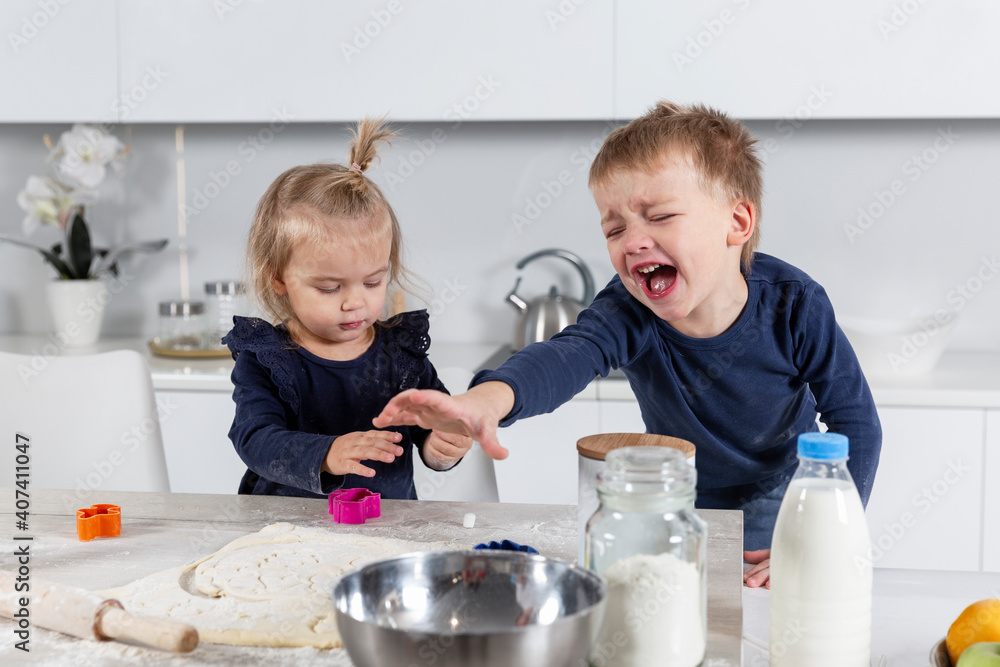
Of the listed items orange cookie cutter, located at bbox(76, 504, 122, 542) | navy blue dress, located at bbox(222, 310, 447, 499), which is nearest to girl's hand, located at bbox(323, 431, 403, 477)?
navy blue dress, located at bbox(222, 310, 447, 499)

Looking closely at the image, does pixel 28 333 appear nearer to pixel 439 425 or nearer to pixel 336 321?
pixel 336 321

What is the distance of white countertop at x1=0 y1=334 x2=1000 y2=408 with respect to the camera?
6.26 feet

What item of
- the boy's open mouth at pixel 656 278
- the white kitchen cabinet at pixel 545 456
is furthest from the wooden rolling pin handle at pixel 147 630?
the white kitchen cabinet at pixel 545 456

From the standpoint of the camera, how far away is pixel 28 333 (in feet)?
9.01

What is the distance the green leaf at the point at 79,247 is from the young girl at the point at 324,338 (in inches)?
53.3

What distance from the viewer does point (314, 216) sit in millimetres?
1214

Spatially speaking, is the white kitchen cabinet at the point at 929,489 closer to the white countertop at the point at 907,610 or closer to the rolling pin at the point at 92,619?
the white countertop at the point at 907,610

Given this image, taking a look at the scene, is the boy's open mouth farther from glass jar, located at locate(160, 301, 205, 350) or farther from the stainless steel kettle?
glass jar, located at locate(160, 301, 205, 350)

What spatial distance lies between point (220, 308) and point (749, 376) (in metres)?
1.65

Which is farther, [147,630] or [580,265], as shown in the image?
[580,265]

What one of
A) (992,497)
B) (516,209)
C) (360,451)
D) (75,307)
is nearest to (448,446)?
(360,451)

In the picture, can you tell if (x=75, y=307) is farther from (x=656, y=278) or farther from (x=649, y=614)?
(x=649, y=614)

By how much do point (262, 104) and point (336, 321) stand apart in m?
1.20

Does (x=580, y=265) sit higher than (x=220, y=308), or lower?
higher
